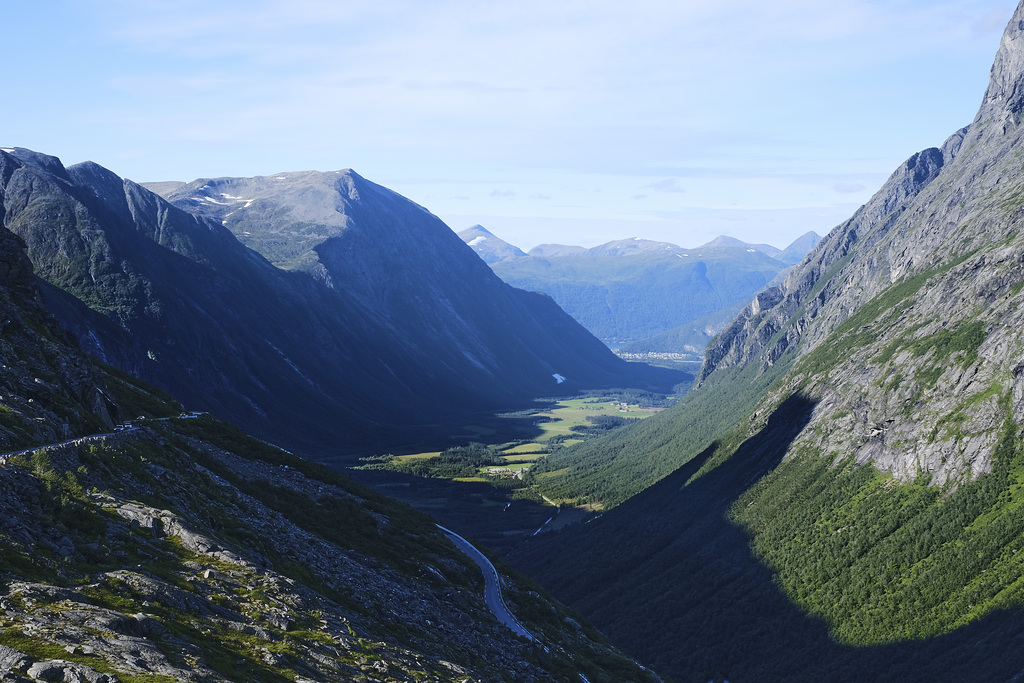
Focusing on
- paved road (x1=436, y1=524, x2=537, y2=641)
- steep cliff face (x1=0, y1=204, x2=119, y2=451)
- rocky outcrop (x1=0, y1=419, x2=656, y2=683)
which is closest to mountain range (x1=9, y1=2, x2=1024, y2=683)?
rocky outcrop (x1=0, y1=419, x2=656, y2=683)

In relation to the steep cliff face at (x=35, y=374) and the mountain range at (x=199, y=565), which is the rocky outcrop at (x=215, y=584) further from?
the steep cliff face at (x=35, y=374)

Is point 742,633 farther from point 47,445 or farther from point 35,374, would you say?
point 47,445

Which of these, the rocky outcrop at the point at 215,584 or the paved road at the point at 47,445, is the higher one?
the paved road at the point at 47,445

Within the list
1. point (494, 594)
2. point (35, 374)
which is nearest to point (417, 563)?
point (494, 594)

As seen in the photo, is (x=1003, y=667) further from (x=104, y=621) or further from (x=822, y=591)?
(x=104, y=621)

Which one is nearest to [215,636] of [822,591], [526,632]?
[526,632]

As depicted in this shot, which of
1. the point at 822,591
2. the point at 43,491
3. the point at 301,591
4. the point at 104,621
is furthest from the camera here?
the point at 822,591

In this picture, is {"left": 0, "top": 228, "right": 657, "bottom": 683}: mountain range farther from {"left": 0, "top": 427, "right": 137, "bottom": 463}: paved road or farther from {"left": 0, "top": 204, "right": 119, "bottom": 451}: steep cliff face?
{"left": 0, "top": 427, "right": 137, "bottom": 463}: paved road

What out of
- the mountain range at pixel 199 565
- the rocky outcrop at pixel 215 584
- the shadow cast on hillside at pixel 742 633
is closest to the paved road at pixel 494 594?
the mountain range at pixel 199 565
